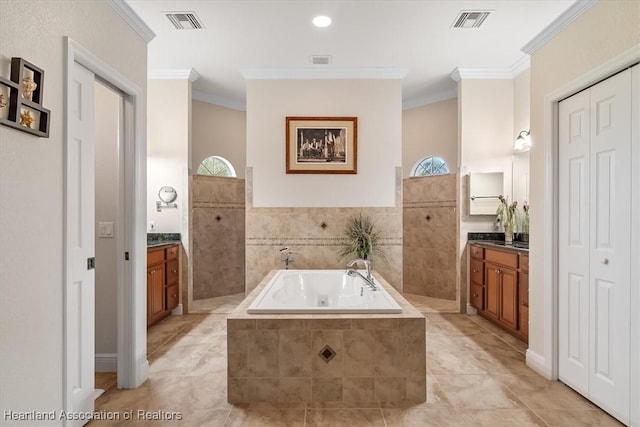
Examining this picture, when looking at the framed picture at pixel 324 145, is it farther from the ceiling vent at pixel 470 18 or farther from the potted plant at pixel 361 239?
the ceiling vent at pixel 470 18

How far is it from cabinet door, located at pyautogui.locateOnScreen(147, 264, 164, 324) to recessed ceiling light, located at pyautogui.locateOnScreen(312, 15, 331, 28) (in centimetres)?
293

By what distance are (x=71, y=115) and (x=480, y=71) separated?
427 cm

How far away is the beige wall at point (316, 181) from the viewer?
4.34 m

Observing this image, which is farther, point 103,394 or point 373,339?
point 103,394

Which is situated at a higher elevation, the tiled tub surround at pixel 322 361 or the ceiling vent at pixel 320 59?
the ceiling vent at pixel 320 59

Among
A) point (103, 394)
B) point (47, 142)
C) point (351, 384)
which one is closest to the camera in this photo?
point (47, 142)

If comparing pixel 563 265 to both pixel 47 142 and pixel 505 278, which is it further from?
pixel 47 142

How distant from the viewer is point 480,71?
4270mm

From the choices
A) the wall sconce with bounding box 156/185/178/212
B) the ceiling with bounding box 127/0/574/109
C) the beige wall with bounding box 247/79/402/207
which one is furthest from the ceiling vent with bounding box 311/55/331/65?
the wall sconce with bounding box 156/185/178/212

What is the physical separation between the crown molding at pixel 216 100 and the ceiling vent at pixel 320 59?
187cm

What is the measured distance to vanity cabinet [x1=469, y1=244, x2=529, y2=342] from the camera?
10.8 ft

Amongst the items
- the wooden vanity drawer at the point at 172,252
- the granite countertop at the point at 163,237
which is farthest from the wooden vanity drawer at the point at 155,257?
the granite countertop at the point at 163,237

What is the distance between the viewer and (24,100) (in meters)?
1.48

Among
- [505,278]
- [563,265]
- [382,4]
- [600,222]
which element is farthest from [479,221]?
[382,4]
